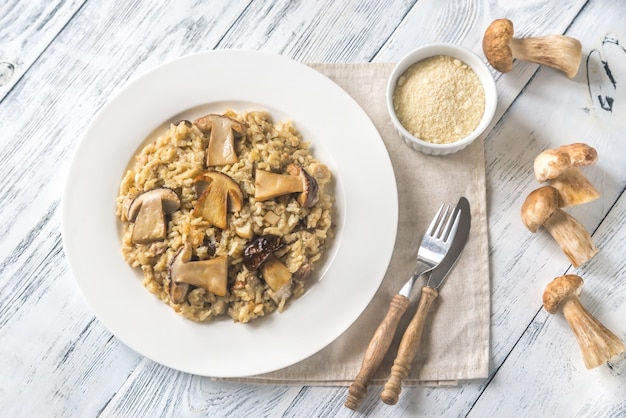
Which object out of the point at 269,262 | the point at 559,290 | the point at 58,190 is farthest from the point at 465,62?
the point at 58,190

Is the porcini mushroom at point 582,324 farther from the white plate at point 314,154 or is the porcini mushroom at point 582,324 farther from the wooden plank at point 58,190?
the wooden plank at point 58,190

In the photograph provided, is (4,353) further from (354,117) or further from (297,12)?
(297,12)

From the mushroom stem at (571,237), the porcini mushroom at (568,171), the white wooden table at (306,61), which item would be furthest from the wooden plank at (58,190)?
the mushroom stem at (571,237)

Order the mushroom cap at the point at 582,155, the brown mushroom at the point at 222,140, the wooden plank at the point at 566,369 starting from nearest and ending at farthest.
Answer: the brown mushroom at the point at 222,140
the mushroom cap at the point at 582,155
the wooden plank at the point at 566,369

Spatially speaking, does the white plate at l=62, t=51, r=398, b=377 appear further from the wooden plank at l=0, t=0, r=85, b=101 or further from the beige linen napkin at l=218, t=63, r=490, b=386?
the wooden plank at l=0, t=0, r=85, b=101

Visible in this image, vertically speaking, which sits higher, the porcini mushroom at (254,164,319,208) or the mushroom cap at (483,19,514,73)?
the mushroom cap at (483,19,514,73)

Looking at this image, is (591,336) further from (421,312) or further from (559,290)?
(421,312)

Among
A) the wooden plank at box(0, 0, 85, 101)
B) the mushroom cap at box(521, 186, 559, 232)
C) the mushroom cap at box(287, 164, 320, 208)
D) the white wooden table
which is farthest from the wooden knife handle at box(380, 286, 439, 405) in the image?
the wooden plank at box(0, 0, 85, 101)

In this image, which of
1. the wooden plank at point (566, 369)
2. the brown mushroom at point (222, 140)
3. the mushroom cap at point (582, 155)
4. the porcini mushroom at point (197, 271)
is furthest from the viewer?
the wooden plank at point (566, 369)
